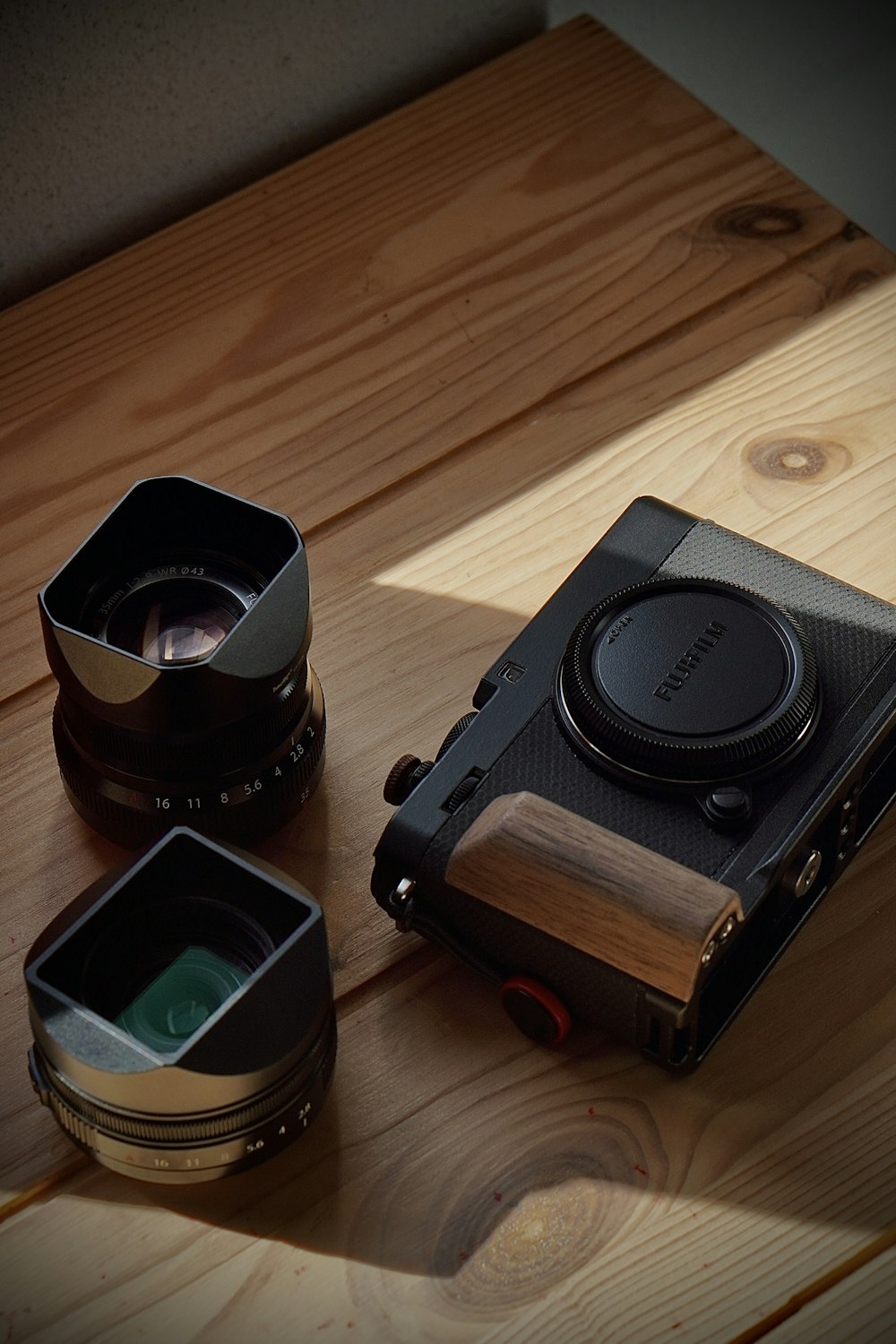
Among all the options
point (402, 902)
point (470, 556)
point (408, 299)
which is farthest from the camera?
point (408, 299)

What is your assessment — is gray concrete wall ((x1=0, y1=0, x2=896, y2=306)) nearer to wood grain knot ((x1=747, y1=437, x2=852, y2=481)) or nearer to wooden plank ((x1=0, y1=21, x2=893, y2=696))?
wooden plank ((x1=0, y1=21, x2=893, y2=696))

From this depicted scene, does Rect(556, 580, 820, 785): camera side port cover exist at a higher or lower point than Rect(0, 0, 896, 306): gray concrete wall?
lower

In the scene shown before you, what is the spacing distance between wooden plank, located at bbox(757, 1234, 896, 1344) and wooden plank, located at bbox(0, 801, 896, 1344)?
0.01 m

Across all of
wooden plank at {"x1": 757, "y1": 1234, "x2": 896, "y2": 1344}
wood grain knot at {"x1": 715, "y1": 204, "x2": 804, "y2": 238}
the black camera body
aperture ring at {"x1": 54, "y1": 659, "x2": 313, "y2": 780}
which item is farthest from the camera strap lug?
wood grain knot at {"x1": 715, "y1": 204, "x2": 804, "y2": 238}

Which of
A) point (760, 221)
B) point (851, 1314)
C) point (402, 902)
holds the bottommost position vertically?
point (851, 1314)

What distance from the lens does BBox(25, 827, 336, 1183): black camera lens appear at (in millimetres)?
720

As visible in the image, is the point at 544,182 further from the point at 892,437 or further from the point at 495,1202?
the point at 495,1202

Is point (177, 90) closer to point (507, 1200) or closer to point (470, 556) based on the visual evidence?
point (470, 556)

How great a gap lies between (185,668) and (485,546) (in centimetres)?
33

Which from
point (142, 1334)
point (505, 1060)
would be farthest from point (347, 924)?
point (142, 1334)

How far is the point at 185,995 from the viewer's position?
81 centimetres

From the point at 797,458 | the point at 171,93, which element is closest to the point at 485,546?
the point at 797,458

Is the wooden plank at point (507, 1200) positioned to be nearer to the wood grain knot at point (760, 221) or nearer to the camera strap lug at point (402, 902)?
the camera strap lug at point (402, 902)

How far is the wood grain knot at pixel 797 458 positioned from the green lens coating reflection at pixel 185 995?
506mm
